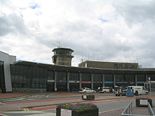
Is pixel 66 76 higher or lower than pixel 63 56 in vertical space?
lower

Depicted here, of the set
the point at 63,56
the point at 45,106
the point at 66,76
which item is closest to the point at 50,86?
the point at 66,76

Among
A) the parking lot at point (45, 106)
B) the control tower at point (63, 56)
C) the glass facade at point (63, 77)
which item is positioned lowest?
the parking lot at point (45, 106)

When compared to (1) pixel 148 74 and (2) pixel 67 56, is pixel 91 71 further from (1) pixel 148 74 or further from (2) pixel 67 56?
(2) pixel 67 56

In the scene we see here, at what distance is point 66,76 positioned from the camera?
123062mm

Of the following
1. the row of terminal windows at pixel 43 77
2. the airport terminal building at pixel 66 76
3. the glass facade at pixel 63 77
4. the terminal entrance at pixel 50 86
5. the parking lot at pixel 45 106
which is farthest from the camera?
the terminal entrance at pixel 50 86

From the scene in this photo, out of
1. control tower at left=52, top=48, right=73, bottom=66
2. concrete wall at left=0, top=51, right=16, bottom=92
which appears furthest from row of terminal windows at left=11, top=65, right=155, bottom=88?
control tower at left=52, top=48, right=73, bottom=66

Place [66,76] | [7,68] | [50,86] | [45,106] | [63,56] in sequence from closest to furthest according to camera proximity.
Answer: [45,106]
[7,68]
[50,86]
[66,76]
[63,56]

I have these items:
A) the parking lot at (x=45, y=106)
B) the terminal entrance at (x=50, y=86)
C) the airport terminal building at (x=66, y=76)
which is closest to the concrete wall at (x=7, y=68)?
the airport terminal building at (x=66, y=76)

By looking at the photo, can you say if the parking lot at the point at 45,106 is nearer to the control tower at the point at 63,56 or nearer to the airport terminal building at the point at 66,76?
the airport terminal building at the point at 66,76

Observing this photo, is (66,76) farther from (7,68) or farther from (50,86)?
(7,68)

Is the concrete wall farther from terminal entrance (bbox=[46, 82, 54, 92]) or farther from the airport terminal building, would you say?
terminal entrance (bbox=[46, 82, 54, 92])

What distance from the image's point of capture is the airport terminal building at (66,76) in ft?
311

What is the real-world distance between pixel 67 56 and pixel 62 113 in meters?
147

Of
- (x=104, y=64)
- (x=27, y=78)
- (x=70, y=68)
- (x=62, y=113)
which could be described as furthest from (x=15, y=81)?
(x=62, y=113)
